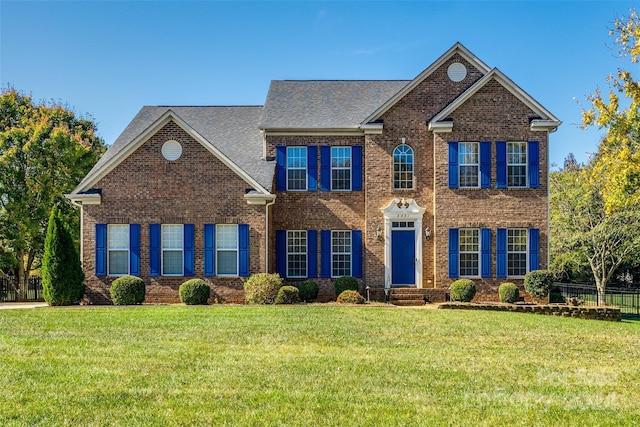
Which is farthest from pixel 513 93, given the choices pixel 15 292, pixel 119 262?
pixel 15 292

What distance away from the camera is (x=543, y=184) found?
24.8m

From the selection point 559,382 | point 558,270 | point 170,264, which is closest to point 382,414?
point 559,382

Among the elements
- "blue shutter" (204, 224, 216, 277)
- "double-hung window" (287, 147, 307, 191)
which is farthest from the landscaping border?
"blue shutter" (204, 224, 216, 277)

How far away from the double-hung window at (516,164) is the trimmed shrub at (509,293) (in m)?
3.78

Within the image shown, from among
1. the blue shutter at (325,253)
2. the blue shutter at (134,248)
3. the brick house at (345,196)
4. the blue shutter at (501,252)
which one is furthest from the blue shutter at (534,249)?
the blue shutter at (134,248)

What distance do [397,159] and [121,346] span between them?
50.1 feet

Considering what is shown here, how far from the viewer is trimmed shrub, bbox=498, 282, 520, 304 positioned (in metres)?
23.8

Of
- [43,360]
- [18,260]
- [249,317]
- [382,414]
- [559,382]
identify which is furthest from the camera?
[18,260]

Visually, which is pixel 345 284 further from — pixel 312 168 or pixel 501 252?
pixel 501 252

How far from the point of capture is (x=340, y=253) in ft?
83.4

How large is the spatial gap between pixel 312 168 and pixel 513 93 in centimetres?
791

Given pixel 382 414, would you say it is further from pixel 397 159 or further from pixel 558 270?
pixel 558 270

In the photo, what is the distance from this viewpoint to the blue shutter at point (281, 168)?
25.5m

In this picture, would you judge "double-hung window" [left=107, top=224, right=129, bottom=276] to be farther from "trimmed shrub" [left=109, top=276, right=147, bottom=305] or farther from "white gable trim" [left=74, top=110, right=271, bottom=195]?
"white gable trim" [left=74, top=110, right=271, bottom=195]
